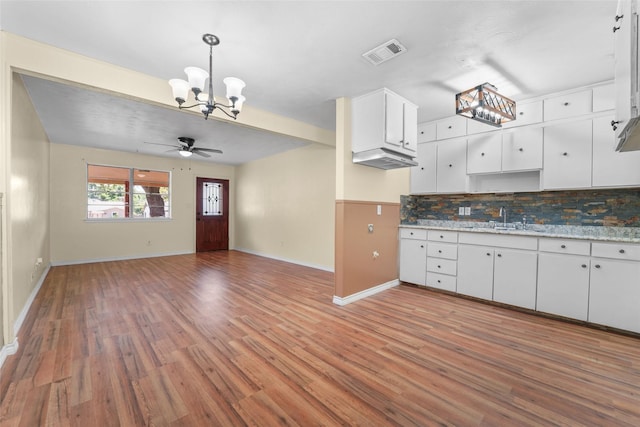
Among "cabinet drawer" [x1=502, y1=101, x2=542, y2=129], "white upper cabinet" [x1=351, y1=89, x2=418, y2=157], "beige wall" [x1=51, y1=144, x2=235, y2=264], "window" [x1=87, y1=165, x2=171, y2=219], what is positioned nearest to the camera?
"white upper cabinet" [x1=351, y1=89, x2=418, y2=157]

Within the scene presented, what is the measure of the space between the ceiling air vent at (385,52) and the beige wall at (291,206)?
8.99ft

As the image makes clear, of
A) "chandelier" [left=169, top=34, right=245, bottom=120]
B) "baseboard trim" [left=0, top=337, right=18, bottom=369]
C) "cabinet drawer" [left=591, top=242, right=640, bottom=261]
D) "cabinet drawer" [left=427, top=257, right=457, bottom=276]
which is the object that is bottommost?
"baseboard trim" [left=0, top=337, right=18, bottom=369]

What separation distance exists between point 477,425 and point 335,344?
1182 millimetres

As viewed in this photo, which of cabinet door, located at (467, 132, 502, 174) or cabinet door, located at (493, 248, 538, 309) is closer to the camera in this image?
cabinet door, located at (493, 248, 538, 309)

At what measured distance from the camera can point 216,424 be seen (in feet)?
5.05

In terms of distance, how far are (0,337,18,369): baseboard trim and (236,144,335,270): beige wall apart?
Result: 4147 millimetres

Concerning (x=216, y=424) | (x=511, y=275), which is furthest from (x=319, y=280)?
(x=216, y=424)

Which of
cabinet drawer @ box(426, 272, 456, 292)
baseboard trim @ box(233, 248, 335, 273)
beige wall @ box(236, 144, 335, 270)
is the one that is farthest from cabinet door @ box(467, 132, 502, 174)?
baseboard trim @ box(233, 248, 335, 273)

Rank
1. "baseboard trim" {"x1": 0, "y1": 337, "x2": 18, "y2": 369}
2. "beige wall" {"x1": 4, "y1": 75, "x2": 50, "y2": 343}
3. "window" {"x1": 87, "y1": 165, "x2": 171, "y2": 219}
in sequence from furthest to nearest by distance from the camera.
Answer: "window" {"x1": 87, "y1": 165, "x2": 171, "y2": 219} → "beige wall" {"x1": 4, "y1": 75, "x2": 50, "y2": 343} → "baseboard trim" {"x1": 0, "y1": 337, "x2": 18, "y2": 369}

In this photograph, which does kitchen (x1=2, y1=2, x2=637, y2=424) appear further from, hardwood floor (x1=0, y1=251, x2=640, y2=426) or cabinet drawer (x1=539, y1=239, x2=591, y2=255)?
hardwood floor (x1=0, y1=251, x2=640, y2=426)

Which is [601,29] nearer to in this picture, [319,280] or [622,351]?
[622,351]

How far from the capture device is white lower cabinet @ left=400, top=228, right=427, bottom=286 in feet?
13.4

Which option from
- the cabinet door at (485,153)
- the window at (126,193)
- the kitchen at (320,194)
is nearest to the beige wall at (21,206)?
the kitchen at (320,194)

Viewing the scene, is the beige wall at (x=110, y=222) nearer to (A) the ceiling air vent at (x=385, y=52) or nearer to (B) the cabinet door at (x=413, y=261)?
(B) the cabinet door at (x=413, y=261)
